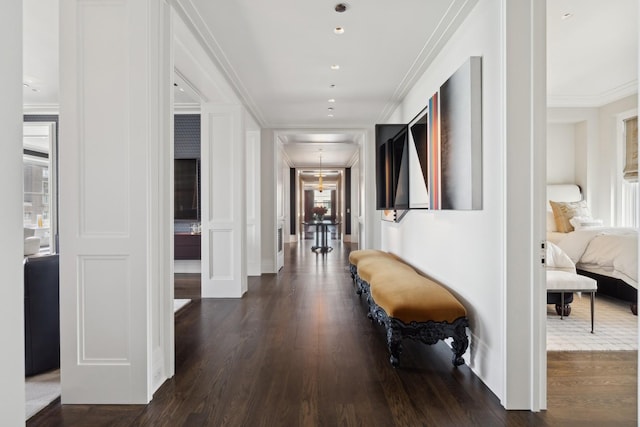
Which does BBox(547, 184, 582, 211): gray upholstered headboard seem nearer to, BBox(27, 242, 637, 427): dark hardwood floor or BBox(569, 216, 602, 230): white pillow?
A: BBox(569, 216, 602, 230): white pillow

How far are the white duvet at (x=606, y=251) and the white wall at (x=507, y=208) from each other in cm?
268

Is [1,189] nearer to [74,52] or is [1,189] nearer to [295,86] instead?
[74,52]

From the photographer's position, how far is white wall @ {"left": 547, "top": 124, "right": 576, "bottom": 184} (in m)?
6.18

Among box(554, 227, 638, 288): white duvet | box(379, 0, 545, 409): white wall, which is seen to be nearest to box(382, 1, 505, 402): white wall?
box(379, 0, 545, 409): white wall

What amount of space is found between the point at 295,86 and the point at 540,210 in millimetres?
3183

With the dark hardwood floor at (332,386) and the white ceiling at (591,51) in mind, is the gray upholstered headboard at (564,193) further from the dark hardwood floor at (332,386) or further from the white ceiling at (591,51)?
the dark hardwood floor at (332,386)

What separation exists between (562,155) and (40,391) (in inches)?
301

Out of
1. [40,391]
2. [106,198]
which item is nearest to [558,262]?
[106,198]

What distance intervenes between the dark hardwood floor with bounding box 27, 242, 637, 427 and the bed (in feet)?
5.31

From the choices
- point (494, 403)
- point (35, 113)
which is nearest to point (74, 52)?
point (494, 403)

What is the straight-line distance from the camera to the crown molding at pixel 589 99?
5.30m

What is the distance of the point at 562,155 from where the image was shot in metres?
6.21

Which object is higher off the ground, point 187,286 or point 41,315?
point 41,315

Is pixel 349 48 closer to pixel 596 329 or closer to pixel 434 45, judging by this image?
pixel 434 45
